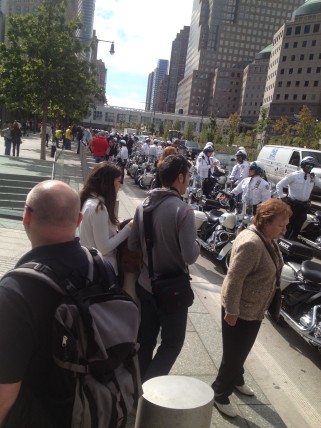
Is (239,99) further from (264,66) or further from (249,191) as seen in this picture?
(249,191)

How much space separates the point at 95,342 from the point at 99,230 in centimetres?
163

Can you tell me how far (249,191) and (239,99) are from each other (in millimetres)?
149932

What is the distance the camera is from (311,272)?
15.2 ft

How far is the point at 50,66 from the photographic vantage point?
58.7 ft

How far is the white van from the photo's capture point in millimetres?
18266

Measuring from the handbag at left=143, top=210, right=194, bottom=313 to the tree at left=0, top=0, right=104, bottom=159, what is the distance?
54.1 ft

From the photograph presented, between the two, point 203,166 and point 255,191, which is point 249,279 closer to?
point 255,191

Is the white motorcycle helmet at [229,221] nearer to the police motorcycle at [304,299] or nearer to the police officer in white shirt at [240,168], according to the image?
the police motorcycle at [304,299]

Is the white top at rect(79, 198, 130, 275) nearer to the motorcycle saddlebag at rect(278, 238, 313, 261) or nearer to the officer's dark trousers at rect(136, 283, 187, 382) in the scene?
the officer's dark trousers at rect(136, 283, 187, 382)

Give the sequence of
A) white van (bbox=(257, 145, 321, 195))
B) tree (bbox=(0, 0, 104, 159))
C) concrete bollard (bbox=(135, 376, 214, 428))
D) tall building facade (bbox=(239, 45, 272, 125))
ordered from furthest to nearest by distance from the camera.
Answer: tall building facade (bbox=(239, 45, 272, 125)), white van (bbox=(257, 145, 321, 195)), tree (bbox=(0, 0, 104, 159)), concrete bollard (bbox=(135, 376, 214, 428))

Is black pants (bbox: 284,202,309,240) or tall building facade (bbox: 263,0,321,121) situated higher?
tall building facade (bbox: 263,0,321,121)

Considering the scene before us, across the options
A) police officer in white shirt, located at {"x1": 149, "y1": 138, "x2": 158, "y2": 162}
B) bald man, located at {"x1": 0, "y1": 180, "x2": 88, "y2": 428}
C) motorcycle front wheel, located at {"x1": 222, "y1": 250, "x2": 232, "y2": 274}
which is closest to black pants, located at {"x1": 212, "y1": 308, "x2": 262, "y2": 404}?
bald man, located at {"x1": 0, "y1": 180, "x2": 88, "y2": 428}

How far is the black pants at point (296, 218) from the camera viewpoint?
29.5 ft

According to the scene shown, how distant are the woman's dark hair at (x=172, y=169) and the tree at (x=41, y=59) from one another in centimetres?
1625
